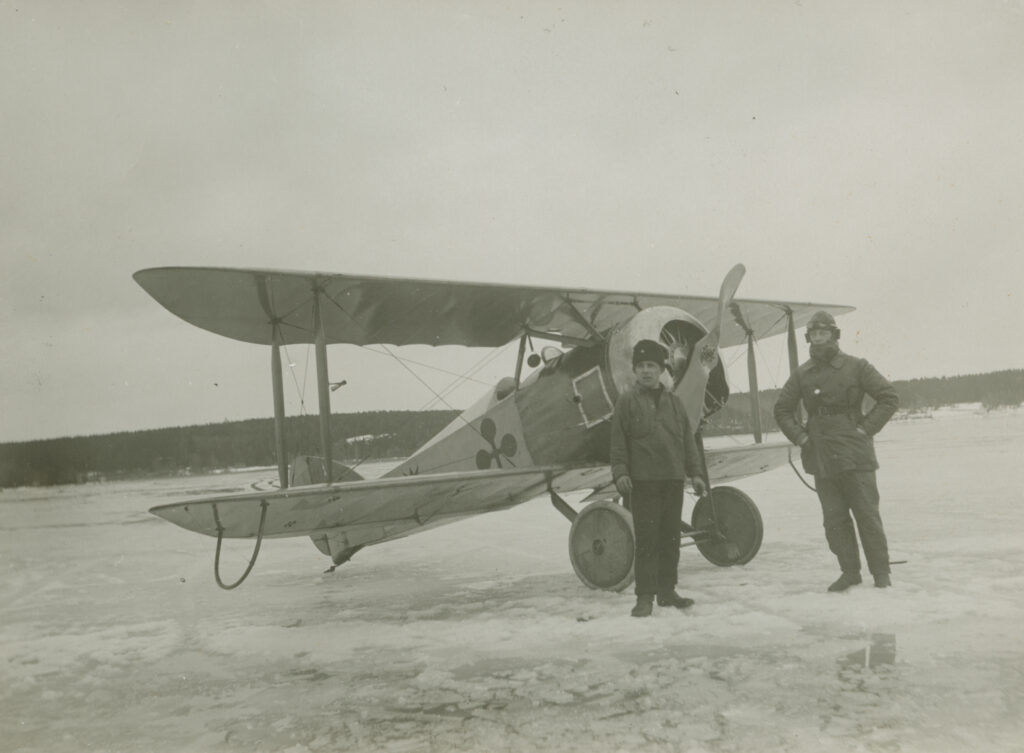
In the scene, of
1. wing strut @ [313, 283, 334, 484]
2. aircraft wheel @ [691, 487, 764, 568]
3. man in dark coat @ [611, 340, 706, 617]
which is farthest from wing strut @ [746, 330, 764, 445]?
wing strut @ [313, 283, 334, 484]

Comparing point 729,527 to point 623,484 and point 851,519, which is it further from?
point 623,484

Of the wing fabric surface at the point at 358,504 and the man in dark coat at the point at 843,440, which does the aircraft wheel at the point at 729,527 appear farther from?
the wing fabric surface at the point at 358,504

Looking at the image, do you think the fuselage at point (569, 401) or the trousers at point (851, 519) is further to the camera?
the fuselage at point (569, 401)

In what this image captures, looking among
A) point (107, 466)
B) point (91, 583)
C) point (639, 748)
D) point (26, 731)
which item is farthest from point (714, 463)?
point (107, 466)

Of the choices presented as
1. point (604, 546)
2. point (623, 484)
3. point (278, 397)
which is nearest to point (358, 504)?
point (278, 397)

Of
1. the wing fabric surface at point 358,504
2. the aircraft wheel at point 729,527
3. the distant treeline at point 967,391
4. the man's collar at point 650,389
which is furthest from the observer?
the distant treeline at point 967,391

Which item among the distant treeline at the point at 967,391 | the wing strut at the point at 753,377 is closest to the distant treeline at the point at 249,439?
the distant treeline at the point at 967,391

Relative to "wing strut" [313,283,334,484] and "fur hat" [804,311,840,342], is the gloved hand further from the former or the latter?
"wing strut" [313,283,334,484]

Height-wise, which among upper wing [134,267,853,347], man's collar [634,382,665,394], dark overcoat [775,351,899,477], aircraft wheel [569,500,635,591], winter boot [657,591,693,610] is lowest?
winter boot [657,591,693,610]
